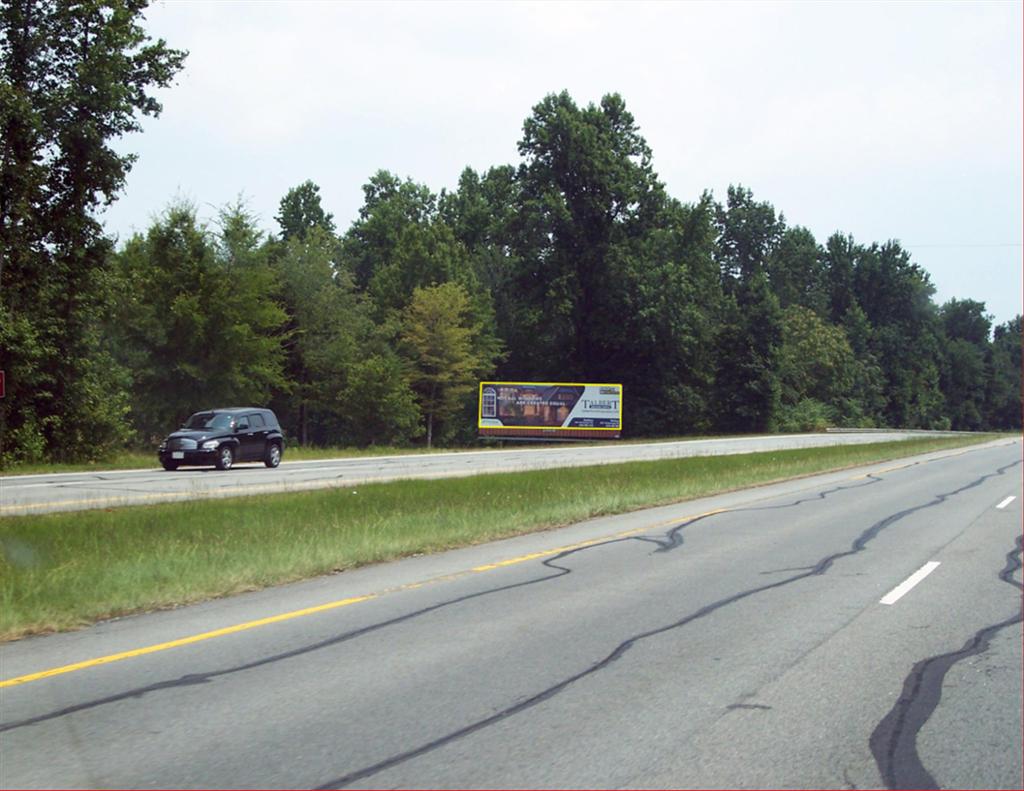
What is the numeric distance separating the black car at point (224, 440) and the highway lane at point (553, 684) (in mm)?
20017

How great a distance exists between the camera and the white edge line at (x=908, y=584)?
997 centimetres

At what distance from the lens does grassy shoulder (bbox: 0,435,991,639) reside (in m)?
9.93

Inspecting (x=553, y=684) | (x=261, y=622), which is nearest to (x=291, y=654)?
(x=261, y=622)

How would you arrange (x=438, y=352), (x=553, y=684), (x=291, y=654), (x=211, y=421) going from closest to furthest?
(x=553, y=684) < (x=291, y=654) < (x=211, y=421) < (x=438, y=352)

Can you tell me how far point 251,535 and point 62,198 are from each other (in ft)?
87.3

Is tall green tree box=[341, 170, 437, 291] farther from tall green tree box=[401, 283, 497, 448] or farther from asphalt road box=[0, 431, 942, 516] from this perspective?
asphalt road box=[0, 431, 942, 516]

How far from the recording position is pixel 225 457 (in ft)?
102

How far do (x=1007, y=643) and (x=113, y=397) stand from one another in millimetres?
35169

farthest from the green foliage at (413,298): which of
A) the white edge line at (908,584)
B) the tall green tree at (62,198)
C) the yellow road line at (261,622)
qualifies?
the white edge line at (908,584)

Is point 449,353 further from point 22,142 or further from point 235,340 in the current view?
point 22,142

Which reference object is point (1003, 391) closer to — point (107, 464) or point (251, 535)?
point (107, 464)

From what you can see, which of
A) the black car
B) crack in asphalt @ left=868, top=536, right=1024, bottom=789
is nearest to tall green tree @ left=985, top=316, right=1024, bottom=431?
the black car

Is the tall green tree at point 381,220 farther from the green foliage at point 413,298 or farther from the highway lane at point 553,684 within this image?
the highway lane at point 553,684

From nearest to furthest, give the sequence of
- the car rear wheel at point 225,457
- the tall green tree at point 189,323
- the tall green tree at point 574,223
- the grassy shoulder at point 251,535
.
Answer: the grassy shoulder at point 251,535
the car rear wheel at point 225,457
the tall green tree at point 189,323
the tall green tree at point 574,223
